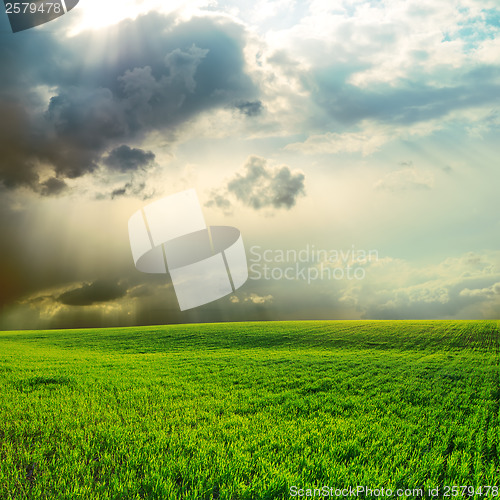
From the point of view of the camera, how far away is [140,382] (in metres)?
13.8

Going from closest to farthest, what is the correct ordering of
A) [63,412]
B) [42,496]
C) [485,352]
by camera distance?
[42,496], [63,412], [485,352]

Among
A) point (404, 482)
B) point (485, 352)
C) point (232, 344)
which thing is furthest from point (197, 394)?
point (485, 352)

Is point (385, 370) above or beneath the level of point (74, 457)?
beneath

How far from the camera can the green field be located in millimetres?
5543

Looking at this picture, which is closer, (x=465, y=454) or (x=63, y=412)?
(x=465, y=454)

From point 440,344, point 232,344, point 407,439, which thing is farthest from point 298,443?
point 440,344

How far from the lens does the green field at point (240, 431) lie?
5.54m

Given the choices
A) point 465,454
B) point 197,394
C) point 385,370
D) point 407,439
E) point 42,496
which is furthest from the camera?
point 385,370

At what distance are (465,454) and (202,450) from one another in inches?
220

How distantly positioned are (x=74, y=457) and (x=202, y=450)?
2.48 metres

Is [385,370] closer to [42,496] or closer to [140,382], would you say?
[140,382]

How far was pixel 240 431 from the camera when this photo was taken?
7.80m

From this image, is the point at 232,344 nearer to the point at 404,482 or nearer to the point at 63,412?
the point at 63,412

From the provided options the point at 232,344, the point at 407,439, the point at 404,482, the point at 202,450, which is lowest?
the point at 232,344
